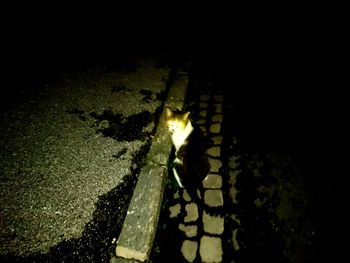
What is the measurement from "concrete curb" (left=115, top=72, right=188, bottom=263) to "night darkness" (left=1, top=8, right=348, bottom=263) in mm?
1415

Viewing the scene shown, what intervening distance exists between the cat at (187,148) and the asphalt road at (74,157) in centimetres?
84

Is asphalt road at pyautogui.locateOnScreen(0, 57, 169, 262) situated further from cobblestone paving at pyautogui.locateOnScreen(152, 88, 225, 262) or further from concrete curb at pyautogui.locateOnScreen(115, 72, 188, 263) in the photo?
cobblestone paving at pyautogui.locateOnScreen(152, 88, 225, 262)

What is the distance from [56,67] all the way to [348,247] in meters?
5.75

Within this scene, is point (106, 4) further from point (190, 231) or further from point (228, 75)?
point (190, 231)

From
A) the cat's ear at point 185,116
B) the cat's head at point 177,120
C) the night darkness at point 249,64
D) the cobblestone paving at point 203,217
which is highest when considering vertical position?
the cat's ear at point 185,116

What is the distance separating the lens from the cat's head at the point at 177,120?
3.18 metres

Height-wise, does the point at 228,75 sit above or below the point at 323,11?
below

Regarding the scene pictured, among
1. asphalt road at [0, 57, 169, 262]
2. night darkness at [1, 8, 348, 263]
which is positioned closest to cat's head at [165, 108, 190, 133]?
asphalt road at [0, 57, 169, 262]

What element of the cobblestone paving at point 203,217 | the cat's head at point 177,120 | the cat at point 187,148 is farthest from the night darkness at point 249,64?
the cat's head at point 177,120

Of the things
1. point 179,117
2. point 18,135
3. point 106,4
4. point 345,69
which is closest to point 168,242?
point 179,117

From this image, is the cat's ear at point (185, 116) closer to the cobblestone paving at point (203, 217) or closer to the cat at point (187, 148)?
the cat at point (187, 148)

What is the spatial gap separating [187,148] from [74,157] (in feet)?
6.10

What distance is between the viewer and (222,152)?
4.19 m

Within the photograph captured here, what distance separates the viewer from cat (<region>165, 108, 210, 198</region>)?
10.1 ft
